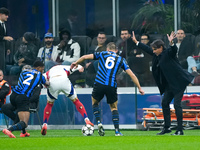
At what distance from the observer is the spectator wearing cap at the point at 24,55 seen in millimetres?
15094

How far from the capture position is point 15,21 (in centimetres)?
1858

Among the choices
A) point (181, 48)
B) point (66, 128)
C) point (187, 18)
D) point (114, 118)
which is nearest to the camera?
point (114, 118)

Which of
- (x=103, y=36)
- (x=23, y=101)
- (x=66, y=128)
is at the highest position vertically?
(x=103, y=36)

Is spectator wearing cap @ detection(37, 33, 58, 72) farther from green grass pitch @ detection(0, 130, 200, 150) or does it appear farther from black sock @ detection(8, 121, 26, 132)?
green grass pitch @ detection(0, 130, 200, 150)

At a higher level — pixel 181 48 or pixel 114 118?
pixel 181 48

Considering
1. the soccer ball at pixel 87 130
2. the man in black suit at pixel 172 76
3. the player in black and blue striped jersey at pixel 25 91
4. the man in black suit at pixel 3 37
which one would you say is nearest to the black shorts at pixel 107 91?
the soccer ball at pixel 87 130

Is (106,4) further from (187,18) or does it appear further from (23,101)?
(23,101)

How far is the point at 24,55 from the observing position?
15.2m

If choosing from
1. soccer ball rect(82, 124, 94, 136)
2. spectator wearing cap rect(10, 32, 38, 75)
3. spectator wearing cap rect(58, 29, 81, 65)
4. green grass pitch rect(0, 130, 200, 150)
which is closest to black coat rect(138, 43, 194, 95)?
green grass pitch rect(0, 130, 200, 150)

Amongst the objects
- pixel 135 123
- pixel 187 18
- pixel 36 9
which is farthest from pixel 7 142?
pixel 36 9

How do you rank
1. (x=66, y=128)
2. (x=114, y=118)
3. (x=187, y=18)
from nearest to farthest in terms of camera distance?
(x=114, y=118), (x=66, y=128), (x=187, y=18)

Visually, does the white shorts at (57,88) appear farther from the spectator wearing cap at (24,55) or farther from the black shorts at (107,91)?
the spectator wearing cap at (24,55)

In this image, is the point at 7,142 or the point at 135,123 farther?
the point at 135,123

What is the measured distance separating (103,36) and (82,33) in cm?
247
